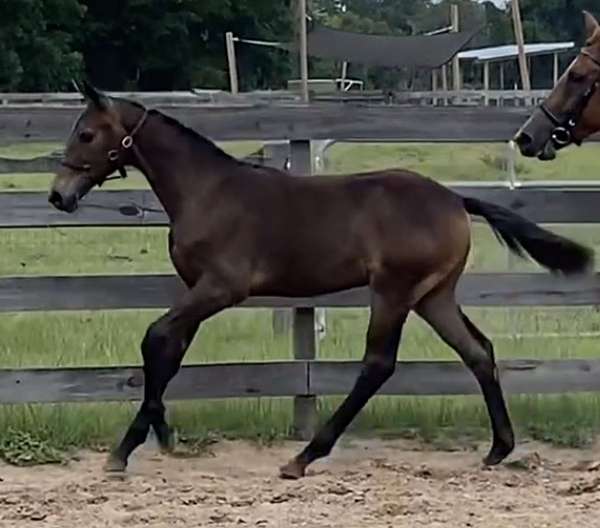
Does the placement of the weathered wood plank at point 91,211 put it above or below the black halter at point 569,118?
below

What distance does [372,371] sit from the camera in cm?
541

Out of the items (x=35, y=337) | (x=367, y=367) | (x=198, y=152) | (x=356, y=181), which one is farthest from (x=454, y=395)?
(x=35, y=337)

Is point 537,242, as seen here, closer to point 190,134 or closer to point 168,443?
point 190,134

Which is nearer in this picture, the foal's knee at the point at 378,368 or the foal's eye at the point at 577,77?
the foal's knee at the point at 378,368

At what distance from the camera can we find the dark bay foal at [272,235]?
532 centimetres

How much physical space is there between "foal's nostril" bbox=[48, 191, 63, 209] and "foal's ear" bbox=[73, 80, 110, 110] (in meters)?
0.40

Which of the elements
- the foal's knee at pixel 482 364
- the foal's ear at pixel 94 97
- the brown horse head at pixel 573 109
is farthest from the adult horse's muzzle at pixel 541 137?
the foal's ear at pixel 94 97

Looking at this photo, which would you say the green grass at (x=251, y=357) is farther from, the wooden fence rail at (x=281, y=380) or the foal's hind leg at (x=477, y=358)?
the foal's hind leg at (x=477, y=358)

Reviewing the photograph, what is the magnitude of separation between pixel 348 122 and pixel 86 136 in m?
1.21

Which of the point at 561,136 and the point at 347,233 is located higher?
the point at 561,136

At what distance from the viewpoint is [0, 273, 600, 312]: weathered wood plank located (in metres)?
5.78

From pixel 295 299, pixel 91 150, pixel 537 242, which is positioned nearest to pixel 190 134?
pixel 91 150

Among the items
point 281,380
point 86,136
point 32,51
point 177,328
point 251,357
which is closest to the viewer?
point 177,328

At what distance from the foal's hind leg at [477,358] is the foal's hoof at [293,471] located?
80cm
